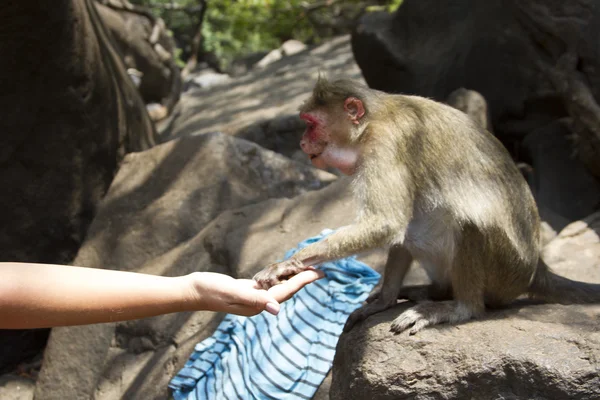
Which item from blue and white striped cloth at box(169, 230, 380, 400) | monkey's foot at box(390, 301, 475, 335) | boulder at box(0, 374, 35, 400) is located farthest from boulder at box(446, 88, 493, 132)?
boulder at box(0, 374, 35, 400)

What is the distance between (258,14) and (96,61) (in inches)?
363

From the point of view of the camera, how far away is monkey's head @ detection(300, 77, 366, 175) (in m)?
4.16

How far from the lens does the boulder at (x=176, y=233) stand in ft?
17.8

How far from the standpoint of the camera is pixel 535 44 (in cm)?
766

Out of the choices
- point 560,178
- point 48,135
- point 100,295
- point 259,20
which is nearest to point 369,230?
point 100,295

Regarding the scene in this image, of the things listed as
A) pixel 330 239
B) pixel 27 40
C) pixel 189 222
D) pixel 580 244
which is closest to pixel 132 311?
pixel 330 239

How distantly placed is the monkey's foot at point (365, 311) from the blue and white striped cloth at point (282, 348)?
55 centimetres

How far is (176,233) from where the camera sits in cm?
626

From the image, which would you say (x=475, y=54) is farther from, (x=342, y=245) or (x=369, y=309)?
(x=342, y=245)

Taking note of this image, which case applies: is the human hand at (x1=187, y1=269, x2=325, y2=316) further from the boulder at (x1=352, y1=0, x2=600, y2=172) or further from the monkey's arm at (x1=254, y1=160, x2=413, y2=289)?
the boulder at (x1=352, y1=0, x2=600, y2=172)

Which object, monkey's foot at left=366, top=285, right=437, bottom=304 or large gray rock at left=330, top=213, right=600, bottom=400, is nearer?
large gray rock at left=330, top=213, right=600, bottom=400

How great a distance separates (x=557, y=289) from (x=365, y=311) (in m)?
1.21

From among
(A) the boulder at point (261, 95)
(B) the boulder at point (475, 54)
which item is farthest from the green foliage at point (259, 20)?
(B) the boulder at point (475, 54)

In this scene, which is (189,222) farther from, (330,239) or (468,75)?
(468,75)
